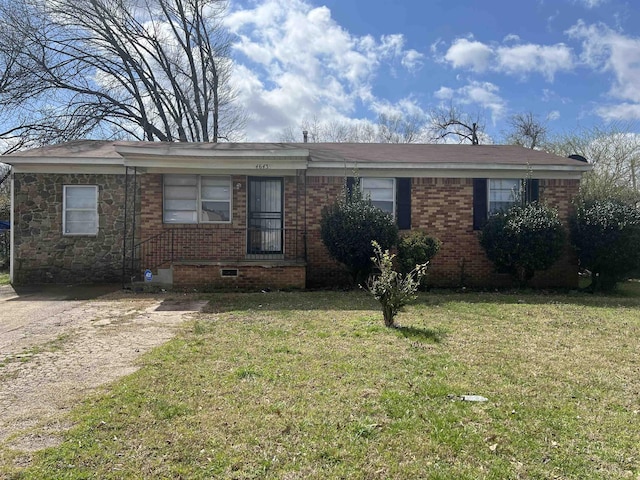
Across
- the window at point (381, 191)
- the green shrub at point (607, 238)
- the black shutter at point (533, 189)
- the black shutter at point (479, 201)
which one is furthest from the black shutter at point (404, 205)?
the green shrub at point (607, 238)

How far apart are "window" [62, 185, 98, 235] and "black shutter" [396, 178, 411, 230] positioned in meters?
7.80

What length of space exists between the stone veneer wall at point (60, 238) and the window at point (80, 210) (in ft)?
0.36

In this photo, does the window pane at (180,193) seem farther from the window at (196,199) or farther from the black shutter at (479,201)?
the black shutter at (479,201)

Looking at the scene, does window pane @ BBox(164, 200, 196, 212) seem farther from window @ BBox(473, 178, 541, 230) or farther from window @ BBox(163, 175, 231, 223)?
window @ BBox(473, 178, 541, 230)

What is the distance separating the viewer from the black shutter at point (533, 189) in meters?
11.0

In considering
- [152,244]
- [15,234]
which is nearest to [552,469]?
[152,244]

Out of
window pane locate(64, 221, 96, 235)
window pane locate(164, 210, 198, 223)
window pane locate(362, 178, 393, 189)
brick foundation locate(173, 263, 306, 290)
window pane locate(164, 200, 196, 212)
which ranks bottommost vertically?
brick foundation locate(173, 263, 306, 290)

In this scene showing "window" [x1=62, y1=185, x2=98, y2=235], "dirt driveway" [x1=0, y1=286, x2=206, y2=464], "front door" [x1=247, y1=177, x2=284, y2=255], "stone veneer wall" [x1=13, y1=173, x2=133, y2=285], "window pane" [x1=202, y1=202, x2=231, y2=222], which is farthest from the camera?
"front door" [x1=247, y1=177, x2=284, y2=255]

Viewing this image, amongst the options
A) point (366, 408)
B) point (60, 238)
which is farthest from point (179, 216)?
point (366, 408)

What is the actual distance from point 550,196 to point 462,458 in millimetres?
10403

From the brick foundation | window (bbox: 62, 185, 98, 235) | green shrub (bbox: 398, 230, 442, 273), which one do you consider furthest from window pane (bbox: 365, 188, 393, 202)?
window (bbox: 62, 185, 98, 235)

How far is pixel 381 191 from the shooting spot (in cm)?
1119

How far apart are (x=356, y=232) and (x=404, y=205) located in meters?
2.25

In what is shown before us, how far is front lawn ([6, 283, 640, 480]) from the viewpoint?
2.52m
